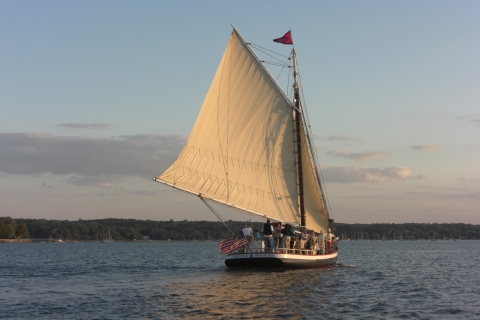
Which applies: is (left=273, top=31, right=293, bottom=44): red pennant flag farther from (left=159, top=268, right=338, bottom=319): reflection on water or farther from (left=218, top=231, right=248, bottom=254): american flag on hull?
(left=159, top=268, right=338, bottom=319): reflection on water

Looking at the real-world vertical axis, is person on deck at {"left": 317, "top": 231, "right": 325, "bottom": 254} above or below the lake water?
above

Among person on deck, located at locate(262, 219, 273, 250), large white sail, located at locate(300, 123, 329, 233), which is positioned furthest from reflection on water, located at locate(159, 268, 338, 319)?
large white sail, located at locate(300, 123, 329, 233)

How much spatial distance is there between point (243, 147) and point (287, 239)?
7.70 metres

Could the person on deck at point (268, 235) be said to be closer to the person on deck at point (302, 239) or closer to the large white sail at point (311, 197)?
the person on deck at point (302, 239)

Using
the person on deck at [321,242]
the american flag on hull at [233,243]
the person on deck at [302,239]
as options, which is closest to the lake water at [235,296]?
the american flag on hull at [233,243]

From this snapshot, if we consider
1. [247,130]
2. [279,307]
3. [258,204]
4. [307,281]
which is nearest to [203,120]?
[247,130]

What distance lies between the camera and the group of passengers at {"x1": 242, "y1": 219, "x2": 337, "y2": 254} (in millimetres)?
44312

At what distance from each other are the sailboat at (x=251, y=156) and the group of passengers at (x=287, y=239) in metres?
0.46

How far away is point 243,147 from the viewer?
150ft

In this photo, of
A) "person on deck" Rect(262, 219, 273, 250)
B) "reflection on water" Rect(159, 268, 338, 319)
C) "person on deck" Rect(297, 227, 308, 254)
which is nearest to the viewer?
"reflection on water" Rect(159, 268, 338, 319)

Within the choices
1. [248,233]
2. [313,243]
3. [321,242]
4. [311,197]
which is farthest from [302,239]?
[248,233]

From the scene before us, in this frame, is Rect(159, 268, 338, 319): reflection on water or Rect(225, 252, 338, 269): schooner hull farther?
Rect(225, 252, 338, 269): schooner hull

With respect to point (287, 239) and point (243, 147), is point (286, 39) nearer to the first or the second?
point (243, 147)

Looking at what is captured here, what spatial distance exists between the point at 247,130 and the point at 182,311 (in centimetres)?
2132
